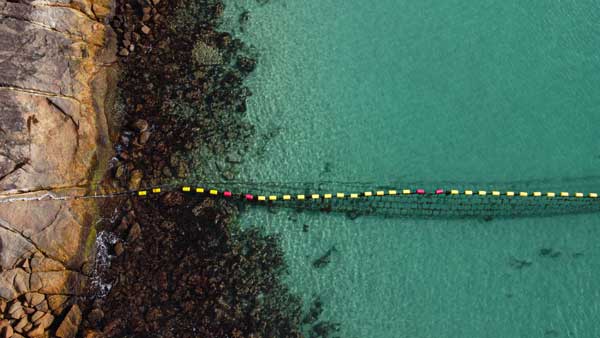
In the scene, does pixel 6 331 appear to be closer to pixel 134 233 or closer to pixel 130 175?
pixel 134 233

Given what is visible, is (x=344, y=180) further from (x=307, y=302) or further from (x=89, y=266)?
(x=89, y=266)

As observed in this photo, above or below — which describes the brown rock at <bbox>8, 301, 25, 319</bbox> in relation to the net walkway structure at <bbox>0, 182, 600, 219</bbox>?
below

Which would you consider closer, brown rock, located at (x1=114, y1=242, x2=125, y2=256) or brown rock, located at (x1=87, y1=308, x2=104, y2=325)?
brown rock, located at (x1=87, y1=308, x2=104, y2=325)

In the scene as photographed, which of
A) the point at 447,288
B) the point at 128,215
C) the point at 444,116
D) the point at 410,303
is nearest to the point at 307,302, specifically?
the point at 410,303

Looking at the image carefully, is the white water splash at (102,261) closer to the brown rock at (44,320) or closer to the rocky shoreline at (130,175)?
the rocky shoreline at (130,175)

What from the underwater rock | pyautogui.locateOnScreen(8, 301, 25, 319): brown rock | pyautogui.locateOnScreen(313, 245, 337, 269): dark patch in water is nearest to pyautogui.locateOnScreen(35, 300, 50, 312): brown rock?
pyautogui.locateOnScreen(8, 301, 25, 319): brown rock

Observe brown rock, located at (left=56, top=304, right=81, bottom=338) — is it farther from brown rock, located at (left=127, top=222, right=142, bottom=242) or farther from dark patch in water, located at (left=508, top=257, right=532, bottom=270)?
dark patch in water, located at (left=508, top=257, right=532, bottom=270)
